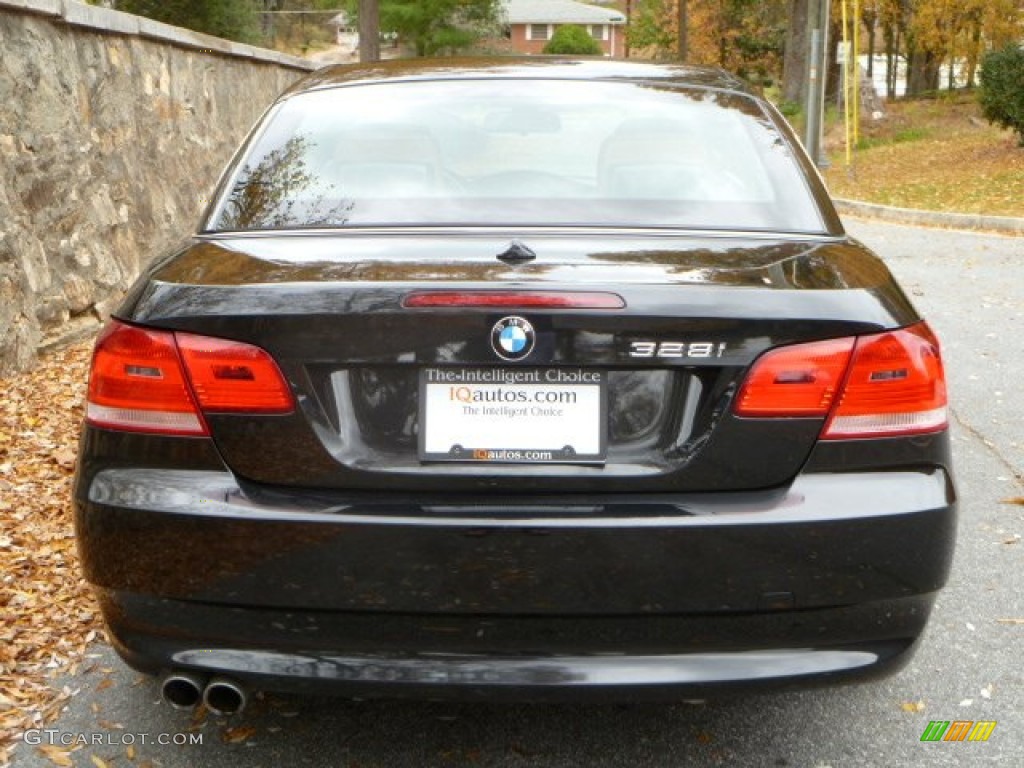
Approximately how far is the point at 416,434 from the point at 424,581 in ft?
0.95

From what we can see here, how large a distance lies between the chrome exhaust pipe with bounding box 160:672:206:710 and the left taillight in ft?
1.68

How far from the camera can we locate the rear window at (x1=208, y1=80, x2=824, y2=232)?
3232 millimetres

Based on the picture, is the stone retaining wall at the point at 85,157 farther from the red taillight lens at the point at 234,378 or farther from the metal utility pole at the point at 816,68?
the metal utility pole at the point at 816,68

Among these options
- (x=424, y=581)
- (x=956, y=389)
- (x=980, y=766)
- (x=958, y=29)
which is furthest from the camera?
(x=958, y=29)

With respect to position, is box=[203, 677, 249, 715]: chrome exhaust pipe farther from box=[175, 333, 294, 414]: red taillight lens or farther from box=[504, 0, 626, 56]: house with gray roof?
box=[504, 0, 626, 56]: house with gray roof

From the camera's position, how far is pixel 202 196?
37.1ft

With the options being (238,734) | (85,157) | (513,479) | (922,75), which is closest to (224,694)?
(238,734)

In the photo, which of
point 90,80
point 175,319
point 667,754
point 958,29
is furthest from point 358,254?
point 958,29

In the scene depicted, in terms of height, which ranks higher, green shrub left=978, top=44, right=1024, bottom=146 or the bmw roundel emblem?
the bmw roundel emblem

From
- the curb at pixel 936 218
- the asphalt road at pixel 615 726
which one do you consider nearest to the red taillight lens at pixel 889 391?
the asphalt road at pixel 615 726

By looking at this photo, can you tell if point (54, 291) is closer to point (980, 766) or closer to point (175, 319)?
point (175, 319)

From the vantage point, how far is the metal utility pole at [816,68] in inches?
867

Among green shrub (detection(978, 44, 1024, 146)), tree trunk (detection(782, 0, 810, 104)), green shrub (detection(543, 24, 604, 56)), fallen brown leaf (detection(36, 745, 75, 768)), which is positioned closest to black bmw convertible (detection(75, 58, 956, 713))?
fallen brown leaf (detection(36, 745, 75, 768))

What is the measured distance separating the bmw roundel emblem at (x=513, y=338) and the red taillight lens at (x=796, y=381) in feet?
1.42
